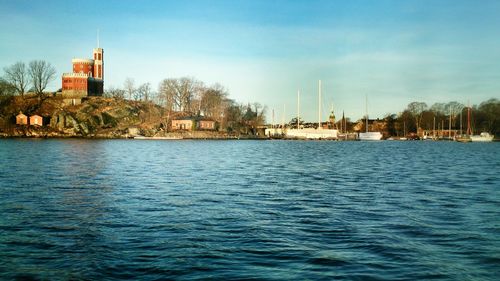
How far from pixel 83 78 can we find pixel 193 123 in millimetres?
48483

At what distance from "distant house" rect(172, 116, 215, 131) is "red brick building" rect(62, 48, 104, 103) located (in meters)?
38.1

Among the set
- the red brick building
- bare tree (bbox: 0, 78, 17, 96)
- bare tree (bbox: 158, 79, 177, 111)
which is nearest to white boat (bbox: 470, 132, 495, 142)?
bare tree (bbox: 158, 79, 177, 111)

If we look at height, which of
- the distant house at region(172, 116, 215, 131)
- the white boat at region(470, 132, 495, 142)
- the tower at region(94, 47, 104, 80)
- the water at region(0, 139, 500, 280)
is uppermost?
the tower at region(94, 47, 104, 80)

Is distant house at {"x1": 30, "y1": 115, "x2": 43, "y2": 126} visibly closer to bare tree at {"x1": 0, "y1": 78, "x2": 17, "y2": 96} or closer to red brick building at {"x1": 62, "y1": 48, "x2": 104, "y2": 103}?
bare tree at {"x1": 0, "y1": 78, "x2": 17, "y2": 96}

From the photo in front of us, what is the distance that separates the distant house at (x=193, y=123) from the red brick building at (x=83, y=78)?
38.1 meters

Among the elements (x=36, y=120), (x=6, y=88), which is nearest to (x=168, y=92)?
(x=36, y=120)

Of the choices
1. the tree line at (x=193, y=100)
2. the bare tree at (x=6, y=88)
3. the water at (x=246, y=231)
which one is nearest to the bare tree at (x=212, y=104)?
the tree line at (x=193, y=100)

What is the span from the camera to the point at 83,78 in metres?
181

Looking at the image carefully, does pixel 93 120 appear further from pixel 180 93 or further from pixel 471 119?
pixel 471 119

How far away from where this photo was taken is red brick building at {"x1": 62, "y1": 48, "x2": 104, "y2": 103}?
592ft

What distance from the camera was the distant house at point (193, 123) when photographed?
569ft

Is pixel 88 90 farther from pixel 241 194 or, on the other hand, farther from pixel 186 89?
pixel 241 194

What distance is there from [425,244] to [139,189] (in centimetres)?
1781

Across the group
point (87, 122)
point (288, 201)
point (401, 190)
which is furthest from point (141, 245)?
point (87, 122)
